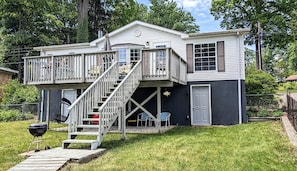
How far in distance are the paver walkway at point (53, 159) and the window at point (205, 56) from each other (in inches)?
298

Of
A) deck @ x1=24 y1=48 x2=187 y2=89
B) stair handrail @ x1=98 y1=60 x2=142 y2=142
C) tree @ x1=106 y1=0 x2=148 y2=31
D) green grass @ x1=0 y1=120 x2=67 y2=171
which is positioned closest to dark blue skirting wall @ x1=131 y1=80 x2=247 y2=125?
deck @ x1=24 y1=48 x2=187 y2=89

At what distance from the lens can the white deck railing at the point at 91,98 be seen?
23.5ft

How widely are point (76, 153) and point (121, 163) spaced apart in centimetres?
120

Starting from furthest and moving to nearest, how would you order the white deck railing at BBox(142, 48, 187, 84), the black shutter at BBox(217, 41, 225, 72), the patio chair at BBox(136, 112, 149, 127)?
the patio chair at BBox(136, 112, 149, 127), the black shutter at BBox(217, 41, 225, 72), the white deck railing at BBox(142, 48, 187, 84)

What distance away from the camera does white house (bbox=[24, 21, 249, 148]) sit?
964 centimetres

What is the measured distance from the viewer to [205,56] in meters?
12.4

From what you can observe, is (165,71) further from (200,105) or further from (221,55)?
(221,55)

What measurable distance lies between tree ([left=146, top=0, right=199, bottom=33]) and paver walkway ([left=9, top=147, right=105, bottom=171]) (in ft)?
82.7

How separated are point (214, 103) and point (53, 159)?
841 cm

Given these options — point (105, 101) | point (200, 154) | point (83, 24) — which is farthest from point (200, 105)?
point (83, 24)

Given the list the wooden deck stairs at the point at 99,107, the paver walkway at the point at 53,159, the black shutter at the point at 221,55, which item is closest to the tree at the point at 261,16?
the black shutter at the point at 221,55

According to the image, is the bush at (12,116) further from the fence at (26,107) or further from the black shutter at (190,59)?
the black shutter at (190,59)

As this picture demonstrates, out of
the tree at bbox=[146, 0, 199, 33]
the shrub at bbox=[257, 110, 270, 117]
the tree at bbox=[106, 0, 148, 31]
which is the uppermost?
the tree at bbox=[146, 0, 199, 33]

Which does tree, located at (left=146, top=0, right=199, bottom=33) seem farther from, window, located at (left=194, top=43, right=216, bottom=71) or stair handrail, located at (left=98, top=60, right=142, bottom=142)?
stair handrail, located at (left=98, top=60, right=142, bottom=142)
